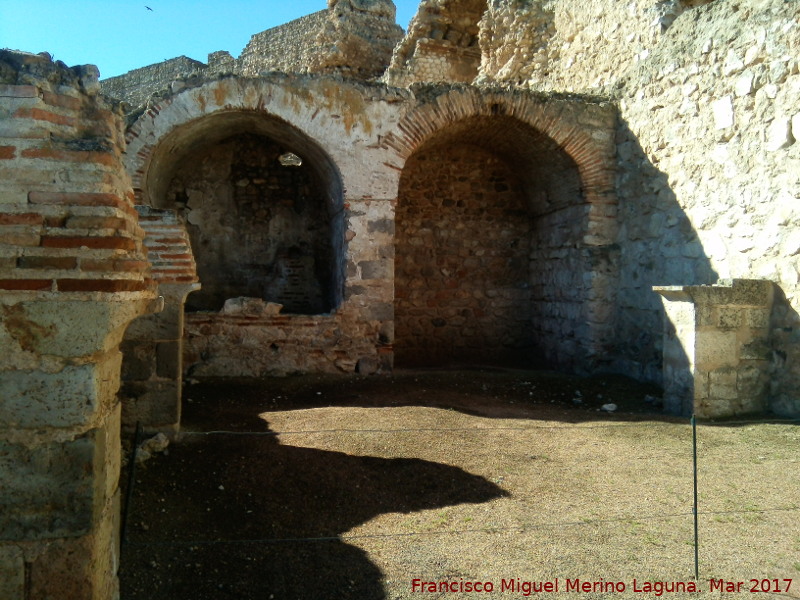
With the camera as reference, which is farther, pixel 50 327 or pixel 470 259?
pixel 470 259

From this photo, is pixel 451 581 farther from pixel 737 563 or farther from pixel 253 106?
pixel 253 106

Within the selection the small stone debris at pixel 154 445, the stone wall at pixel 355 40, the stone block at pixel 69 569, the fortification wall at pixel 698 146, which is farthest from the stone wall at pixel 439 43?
the stone block at pixel 69 569

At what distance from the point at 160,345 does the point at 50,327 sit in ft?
8.10

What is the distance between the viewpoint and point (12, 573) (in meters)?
2.02

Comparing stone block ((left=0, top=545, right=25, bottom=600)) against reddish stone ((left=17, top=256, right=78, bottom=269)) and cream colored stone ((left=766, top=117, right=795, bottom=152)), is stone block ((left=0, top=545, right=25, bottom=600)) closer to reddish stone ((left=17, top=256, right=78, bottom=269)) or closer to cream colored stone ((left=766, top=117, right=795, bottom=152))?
reddish stone ((left=17, top=256, right=78, bottom=269))

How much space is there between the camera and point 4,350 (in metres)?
2.00

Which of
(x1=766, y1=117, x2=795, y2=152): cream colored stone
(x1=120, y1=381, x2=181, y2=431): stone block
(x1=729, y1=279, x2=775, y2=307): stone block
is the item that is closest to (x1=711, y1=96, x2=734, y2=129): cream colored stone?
(x1=766, y1=117, x2=795, y2=152): cream colored stone

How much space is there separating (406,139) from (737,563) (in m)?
Answer: 5.90

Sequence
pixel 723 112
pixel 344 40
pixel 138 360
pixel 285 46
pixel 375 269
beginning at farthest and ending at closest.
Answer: pixel 285 46 → pixel 344 40 → pixel 375 269 → pixel 723 112 → pixel 138 360

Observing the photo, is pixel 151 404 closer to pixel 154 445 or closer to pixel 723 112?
pixel 154 445

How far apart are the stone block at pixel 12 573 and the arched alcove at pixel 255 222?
683 cm

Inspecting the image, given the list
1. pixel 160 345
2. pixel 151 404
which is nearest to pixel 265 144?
pixel 160 345

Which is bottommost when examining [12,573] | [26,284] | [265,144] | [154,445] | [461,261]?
[154,445]

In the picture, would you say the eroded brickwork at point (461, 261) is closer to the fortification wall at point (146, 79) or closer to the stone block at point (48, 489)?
the stone block at point (48, 489)
